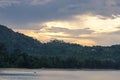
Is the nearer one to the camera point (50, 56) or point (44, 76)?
point (44, 76)

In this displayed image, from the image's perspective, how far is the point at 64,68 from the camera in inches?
5315

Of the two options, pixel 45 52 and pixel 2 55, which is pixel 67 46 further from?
pixel 2 55

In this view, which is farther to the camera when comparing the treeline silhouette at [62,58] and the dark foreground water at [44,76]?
the treeline silhouette at [62,58]

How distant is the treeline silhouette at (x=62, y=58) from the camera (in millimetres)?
117500

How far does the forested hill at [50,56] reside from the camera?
11825 centimetres

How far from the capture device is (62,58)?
136 metres

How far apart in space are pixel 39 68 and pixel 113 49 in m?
56.8

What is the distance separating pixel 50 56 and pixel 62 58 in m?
10.0

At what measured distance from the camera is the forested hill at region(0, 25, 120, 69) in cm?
11825

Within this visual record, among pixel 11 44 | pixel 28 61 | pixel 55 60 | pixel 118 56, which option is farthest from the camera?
pixel 11 44

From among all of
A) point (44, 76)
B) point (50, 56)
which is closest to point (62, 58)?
point (50, 56)

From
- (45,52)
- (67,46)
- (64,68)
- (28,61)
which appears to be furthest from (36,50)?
(28,61)

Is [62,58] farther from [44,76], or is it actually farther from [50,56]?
[44,76]

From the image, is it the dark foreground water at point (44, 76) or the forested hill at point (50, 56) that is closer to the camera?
the dark foreground water at point (44, 76)
